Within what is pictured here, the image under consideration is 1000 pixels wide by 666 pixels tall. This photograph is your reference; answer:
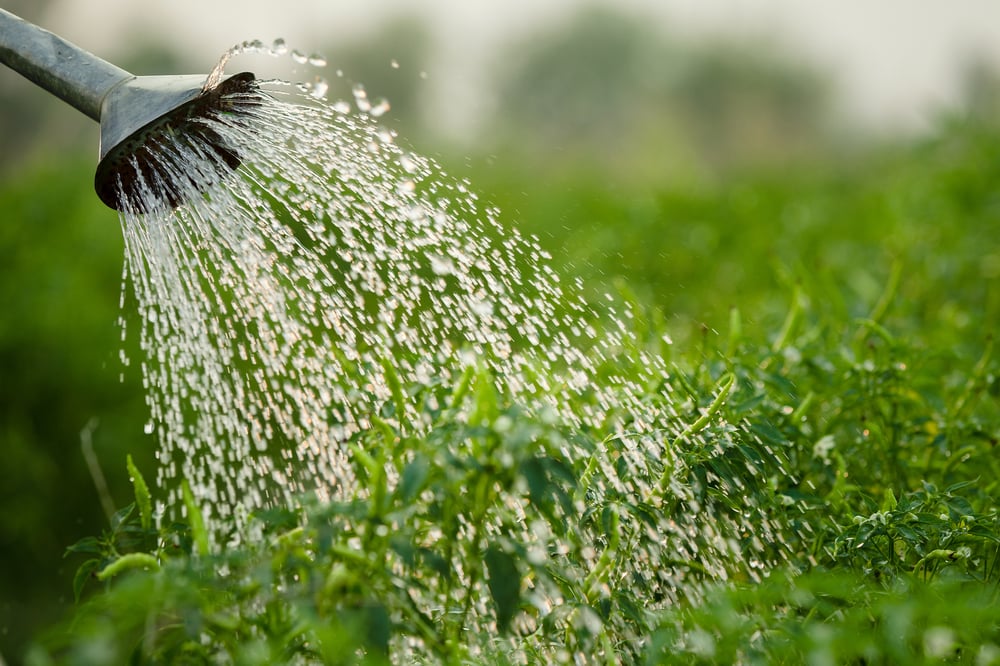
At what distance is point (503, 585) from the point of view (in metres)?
1.13

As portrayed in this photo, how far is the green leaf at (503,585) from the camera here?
44.1 inches

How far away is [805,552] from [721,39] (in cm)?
3017

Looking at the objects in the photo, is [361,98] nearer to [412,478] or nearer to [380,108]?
[380,108]

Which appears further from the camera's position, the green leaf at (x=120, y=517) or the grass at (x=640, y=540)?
the green leaf at (x=120, y=517)

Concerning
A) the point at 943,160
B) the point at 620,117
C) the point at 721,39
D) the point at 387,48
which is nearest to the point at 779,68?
the point at 721,39

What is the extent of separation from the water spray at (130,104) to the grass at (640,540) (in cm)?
60

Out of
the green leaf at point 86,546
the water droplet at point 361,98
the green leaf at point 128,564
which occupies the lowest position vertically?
the green leaf at point 86,546

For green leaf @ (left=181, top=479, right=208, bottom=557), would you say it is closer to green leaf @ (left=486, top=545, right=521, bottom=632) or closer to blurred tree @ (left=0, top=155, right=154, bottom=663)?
green leaf @ (left=486, top=545, right=521, bottom=632)

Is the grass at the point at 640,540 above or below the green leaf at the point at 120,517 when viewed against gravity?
above

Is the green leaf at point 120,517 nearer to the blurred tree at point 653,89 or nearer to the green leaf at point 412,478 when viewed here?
the green leaf at point 412,478

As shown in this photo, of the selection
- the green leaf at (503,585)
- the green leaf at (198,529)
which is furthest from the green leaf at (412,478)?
the green leaf at (198,529)

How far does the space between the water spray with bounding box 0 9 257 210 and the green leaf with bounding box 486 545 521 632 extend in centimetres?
97

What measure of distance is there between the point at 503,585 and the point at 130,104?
1.06 m

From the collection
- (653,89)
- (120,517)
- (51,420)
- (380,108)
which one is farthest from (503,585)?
(653,89)
